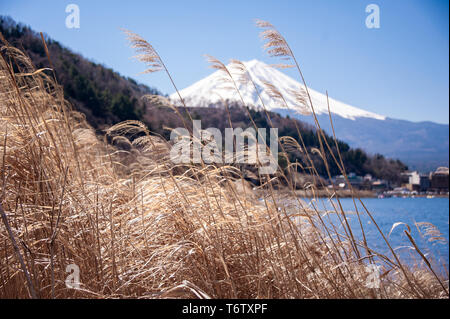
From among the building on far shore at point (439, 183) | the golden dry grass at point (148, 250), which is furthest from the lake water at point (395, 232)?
the building on far shore at point (439, 183)

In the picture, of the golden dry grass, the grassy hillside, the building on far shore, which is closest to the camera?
the golden dry grass

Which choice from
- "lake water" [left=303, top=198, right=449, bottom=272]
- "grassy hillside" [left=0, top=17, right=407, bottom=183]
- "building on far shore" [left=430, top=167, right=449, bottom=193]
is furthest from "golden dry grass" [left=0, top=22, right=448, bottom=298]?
"building on far shore" [left=430, top=167, right=449, bottom=193]

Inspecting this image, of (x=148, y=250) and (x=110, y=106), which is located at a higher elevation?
(x=110, y=106)

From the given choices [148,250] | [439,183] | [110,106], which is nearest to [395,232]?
[148,250]

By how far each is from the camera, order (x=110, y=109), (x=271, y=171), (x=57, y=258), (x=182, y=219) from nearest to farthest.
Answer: (x=57, y=258) → (x=182, y=219) → (x=271, y=171) → (x=110, y=109)

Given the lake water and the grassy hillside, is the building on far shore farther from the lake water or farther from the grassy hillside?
the lake water

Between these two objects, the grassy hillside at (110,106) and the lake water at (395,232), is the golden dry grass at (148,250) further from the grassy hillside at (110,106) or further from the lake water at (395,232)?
the grassy hillside at (110,106)

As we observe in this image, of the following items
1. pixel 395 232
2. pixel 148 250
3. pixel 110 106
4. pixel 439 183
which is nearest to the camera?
pixel 148 250

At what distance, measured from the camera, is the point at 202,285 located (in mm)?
1353

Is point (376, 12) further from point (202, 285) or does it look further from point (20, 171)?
point (20, 171)

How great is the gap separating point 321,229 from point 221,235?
1.78ft

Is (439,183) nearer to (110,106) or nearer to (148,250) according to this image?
(110,106)

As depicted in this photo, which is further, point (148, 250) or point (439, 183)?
point (439, 183)
